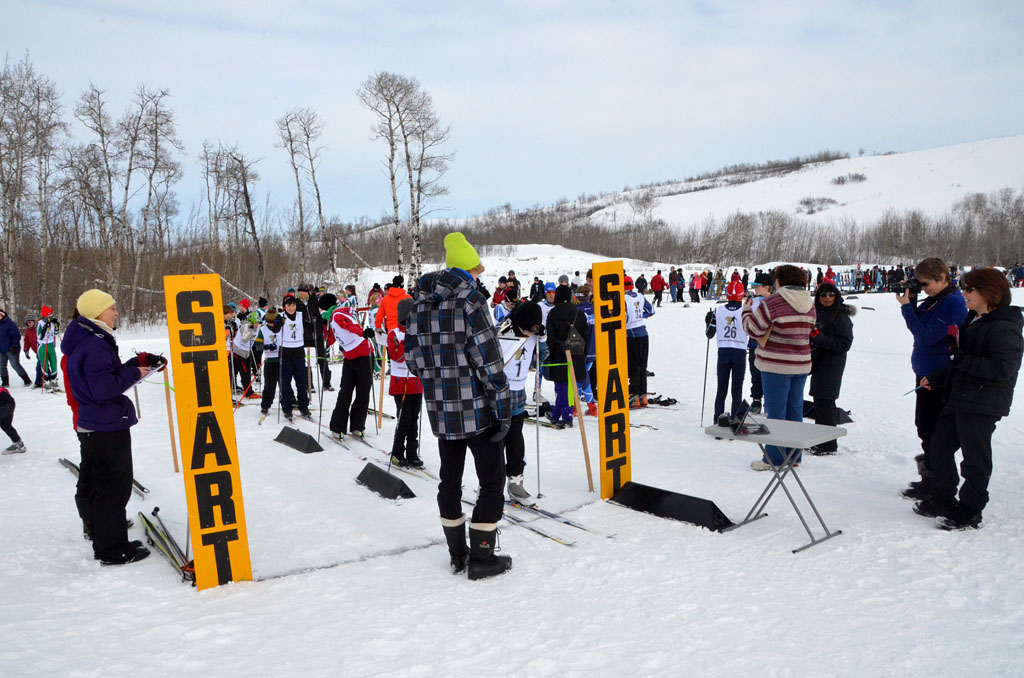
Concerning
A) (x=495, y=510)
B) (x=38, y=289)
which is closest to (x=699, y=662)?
(x=495, y=510)

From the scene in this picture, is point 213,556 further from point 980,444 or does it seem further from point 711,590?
point 980,444

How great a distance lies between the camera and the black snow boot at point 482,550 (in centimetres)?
371

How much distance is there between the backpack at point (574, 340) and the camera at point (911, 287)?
11.6 ft

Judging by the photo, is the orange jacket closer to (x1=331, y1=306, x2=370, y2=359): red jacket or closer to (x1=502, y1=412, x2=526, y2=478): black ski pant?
(x1=331, y1=306, x2=370, y2=359): red jacket

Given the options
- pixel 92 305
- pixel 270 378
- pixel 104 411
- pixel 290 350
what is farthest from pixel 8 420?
pixel 92 305

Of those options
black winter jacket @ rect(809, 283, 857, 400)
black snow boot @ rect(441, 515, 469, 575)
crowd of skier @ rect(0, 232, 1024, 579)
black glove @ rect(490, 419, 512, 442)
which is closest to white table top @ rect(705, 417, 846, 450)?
crowd of skier @ rect(0, 232, 1024, 579)

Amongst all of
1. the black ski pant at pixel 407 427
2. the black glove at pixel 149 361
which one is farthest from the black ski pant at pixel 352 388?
the black glove at pixel 149 361

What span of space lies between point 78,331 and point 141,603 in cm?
171

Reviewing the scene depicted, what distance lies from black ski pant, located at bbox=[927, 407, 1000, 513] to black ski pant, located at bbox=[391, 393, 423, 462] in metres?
4.22

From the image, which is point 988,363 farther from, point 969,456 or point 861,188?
point 861,188

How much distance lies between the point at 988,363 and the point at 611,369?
2.47 metres

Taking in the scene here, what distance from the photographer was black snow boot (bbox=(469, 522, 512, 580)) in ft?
12.2

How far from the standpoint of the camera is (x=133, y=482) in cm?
561

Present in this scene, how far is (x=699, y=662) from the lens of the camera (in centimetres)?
274
